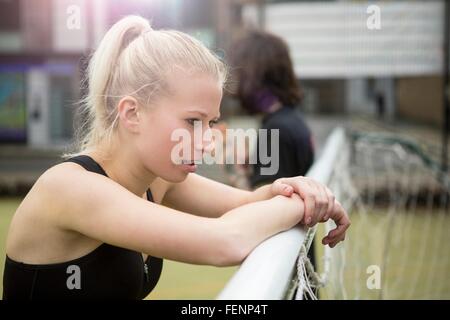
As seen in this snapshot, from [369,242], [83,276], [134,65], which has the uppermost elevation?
[134,65]

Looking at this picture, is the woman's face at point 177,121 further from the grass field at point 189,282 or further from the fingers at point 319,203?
the grass field at point 189,282

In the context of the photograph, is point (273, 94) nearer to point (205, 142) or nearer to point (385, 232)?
Result: point (205, 142)

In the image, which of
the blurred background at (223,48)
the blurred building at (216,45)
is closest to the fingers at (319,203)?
the blurred background at (223,48)

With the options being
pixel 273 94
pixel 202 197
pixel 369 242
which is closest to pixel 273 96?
pixel 273 94

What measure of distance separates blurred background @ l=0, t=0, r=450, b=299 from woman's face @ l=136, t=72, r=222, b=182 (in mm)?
3792

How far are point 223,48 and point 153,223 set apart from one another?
22.6ft

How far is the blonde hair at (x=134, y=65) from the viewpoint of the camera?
1054 mm

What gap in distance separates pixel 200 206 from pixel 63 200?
371mm

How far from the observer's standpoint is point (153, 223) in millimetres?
926

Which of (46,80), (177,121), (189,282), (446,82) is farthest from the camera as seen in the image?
(46,80)

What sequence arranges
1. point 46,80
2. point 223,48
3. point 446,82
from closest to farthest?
point 446,82, point 223,48, point 46,80

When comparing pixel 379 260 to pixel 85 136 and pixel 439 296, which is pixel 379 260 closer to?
pixel 439 296

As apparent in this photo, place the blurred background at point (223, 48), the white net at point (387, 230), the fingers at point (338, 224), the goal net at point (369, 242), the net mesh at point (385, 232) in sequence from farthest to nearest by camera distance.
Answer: the blurred background at point (223, 48) → the white net at point (387, 230) → the net mesh at point (385, 232) → the fingers at point (338, 224) → the goal net at point (369, 242)
